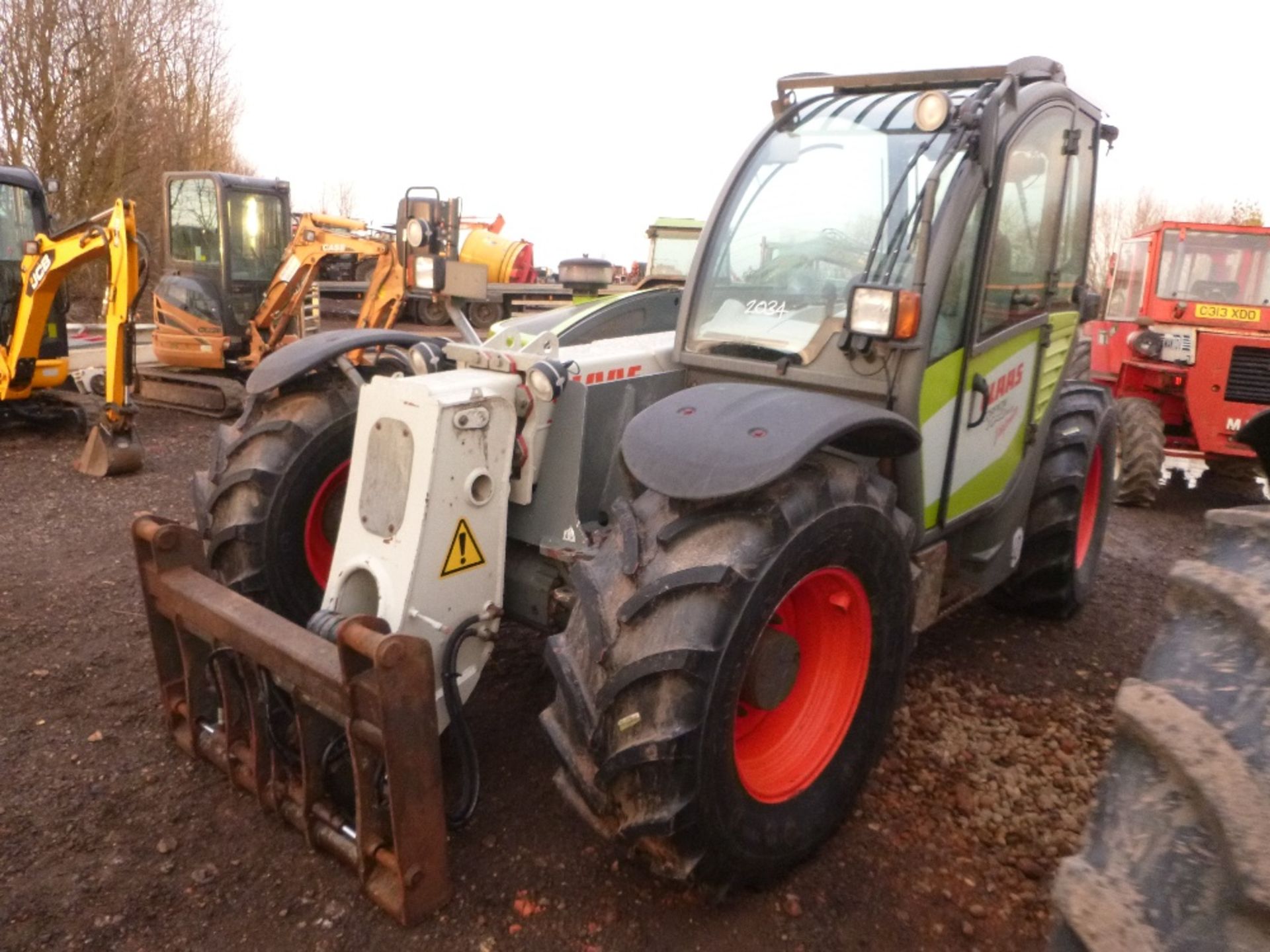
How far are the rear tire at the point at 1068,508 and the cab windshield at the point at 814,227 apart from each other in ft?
5.09

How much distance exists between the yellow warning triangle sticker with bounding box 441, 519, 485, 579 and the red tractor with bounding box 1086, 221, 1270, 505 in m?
5.59

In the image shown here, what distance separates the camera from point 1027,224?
10.8 feet

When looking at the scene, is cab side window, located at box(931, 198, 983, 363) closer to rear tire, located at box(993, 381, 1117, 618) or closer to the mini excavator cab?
rear tire, located at box(993, 381, 1117, 618)

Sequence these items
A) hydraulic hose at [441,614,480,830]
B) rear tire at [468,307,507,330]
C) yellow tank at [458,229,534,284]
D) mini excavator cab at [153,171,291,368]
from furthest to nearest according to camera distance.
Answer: yellow tank at [458,229,534,284] < rear tire at [468,307,507,330] < mini excavator cab at [153,171,291,368] < hydraulic hose at [441,614,480,830]

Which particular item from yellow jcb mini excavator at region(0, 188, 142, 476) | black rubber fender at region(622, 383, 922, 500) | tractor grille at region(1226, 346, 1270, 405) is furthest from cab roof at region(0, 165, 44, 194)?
tractor grille at region(1226, 346, 1270, 405)

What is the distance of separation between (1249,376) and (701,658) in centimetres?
617

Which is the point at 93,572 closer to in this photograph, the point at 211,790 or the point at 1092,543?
the point at 211,790

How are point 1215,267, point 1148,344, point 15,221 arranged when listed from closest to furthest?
point 1148,344, point 1215,267, point 15,221

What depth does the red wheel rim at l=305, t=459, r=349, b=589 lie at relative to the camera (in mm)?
3088

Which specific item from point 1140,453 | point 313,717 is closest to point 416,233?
point 313,717

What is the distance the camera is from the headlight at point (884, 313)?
2.54 meters

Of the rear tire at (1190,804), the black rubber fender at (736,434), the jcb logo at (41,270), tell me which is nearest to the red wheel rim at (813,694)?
the black rubber fender at (736,434)

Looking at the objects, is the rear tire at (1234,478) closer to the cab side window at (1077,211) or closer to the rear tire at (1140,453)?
the rear tire at (1140,453)

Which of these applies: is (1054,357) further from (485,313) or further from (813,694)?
(485,313)
